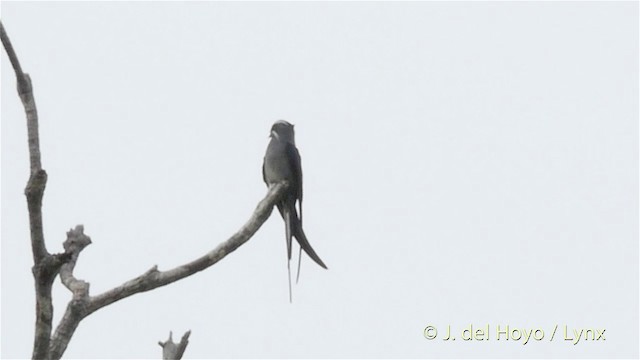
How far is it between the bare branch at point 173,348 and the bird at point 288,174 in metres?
1.32

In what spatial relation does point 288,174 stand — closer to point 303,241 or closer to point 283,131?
point 283,131

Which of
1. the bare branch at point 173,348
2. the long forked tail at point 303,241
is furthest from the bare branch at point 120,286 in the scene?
the long forked tail at point 303,241

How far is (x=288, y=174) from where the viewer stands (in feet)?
20.7

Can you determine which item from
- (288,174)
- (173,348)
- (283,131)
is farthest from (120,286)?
(283,131)

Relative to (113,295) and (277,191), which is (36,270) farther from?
(277,191)

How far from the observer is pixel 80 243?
479 cm

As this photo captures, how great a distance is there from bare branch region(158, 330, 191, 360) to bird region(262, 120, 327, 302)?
4.31ft

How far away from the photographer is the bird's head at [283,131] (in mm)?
6590

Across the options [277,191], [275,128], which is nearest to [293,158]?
[275,128]

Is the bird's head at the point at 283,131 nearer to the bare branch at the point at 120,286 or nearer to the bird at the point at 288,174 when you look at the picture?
the bird at the point at 288,174

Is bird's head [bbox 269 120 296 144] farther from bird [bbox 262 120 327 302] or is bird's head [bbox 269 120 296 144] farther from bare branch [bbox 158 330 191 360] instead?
bare branch [bbox 158 330 191 360]

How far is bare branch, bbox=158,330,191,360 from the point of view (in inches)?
174

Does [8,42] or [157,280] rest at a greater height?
[8,42]

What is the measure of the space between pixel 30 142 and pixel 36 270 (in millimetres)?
563
